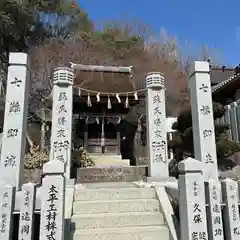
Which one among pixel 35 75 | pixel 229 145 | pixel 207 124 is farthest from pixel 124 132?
pixel 207 124

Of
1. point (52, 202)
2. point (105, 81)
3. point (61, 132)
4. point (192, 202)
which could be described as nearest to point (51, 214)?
point (52, 202)

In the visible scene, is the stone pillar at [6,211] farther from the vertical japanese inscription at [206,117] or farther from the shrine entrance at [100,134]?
the shrine entrance at [100,134]

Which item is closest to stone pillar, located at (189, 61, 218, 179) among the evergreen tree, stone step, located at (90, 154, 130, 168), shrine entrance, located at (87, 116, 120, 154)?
the evergreen tree

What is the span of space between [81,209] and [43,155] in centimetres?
585

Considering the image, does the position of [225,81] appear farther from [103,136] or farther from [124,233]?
[124,233]

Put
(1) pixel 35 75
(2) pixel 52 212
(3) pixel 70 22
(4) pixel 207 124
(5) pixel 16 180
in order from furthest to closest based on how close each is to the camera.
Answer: (3) pixel 70 22
(1) pixel 35 75
(4) pixel 207 124
(5) pixel 16 180
(2) pixel 52 212

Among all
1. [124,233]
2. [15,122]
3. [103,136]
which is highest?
[103,136]

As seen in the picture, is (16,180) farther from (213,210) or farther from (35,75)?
(35,75)

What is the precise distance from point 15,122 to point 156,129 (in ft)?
14.4

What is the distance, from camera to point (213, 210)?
172 inches

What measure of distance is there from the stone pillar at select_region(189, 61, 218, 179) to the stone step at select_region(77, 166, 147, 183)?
347 cm

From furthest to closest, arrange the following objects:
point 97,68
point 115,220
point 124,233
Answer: point 97,68, point 115,220, point 124,233

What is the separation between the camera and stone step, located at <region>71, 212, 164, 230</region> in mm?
4953

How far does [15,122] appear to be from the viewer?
544cm
